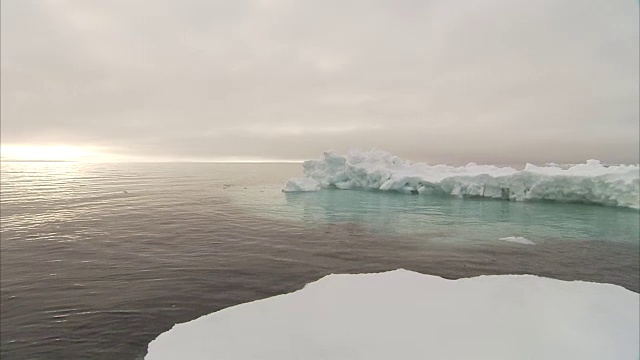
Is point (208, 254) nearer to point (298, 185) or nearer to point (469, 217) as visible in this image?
point (469, 217)

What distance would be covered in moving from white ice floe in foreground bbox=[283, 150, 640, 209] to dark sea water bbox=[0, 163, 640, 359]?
313 centimetres

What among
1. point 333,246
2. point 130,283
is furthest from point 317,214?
point 130,283

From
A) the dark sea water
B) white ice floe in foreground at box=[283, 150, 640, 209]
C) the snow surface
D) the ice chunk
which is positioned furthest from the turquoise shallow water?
the ice chunk

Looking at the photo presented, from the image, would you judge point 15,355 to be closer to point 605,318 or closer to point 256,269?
point 256,269

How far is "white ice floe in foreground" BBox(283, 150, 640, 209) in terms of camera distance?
84.2 ft

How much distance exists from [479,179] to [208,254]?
26.7 meters

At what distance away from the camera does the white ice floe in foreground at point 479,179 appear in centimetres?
2567

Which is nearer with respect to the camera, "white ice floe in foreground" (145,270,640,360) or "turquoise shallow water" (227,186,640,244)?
"white ice floe in foreground" (145,270,640,360)

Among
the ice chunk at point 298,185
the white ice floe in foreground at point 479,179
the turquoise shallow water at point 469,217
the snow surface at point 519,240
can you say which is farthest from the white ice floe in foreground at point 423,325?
the ice chunk at point 298,185

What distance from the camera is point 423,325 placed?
193 inches

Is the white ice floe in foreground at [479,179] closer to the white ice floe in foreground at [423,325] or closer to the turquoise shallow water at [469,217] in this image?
the turquoise shallow water at [469,217]

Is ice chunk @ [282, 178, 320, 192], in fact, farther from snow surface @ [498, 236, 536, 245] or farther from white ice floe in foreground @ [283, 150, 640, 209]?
snow surface @ [498, 236, 536, 245]

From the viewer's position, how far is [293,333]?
191 inches

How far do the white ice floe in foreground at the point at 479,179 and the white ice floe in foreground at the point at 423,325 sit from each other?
24684 mm
